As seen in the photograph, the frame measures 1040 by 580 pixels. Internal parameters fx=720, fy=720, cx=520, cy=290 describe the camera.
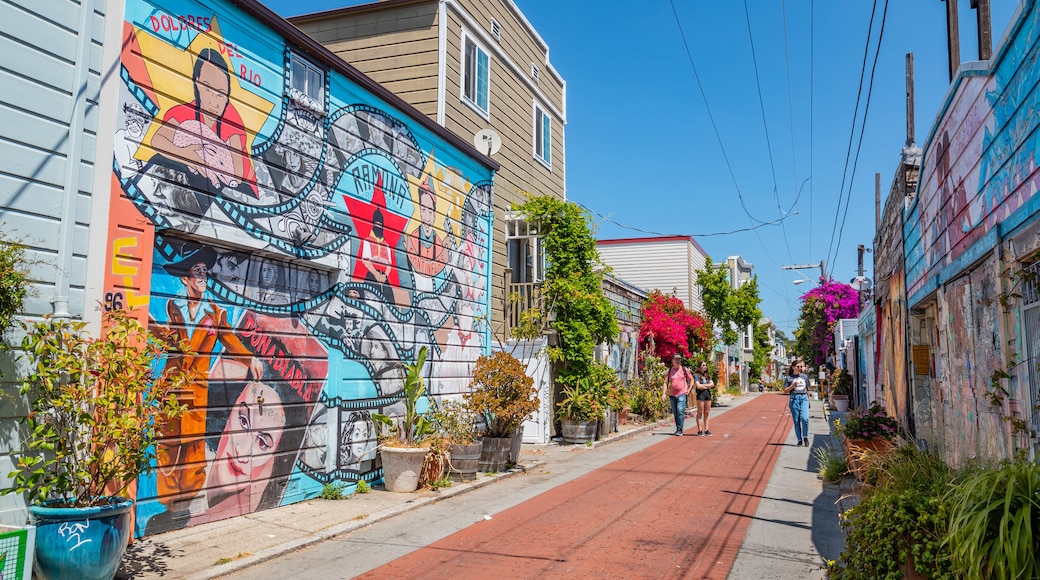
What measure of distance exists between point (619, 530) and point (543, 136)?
531 inches

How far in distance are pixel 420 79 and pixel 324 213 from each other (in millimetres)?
6261

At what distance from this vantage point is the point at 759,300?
34406mm

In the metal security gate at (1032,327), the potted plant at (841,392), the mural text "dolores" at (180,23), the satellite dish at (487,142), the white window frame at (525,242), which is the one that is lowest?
the potted plant at (841,392)

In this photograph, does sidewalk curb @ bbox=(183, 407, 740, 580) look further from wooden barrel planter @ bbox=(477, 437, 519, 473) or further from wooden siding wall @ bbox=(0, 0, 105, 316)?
wooden siding wall @ bbox=(0, 0, 105, 316)

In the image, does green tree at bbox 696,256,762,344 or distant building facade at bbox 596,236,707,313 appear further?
distant building facade at bbox 596,236,707,313

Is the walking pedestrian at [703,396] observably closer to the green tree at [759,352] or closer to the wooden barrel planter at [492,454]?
the wooden barrel planter at [492,454]

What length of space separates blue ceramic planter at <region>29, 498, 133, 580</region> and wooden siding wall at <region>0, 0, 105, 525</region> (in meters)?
0.76

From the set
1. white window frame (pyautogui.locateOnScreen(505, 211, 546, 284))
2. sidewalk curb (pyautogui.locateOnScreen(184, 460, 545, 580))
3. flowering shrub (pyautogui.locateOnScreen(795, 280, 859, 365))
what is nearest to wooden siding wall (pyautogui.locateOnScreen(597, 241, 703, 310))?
flowering shrub (pyautogui.locateOnScreen(795, 280, 859, 365))

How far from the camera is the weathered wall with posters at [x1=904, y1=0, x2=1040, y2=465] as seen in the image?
209 inches

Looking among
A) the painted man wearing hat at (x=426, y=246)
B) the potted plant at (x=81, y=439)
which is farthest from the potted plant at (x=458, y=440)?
the potted plant at (x=81, y=439)

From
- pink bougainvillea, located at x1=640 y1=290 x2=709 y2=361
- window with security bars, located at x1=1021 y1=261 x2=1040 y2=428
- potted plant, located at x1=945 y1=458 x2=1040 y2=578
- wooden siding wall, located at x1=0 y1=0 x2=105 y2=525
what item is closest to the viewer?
potted plant, located at x1=945 y1=458 x2=1040 y2=578

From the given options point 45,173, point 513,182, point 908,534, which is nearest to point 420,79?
point 513,182

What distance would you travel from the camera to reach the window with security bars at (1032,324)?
516 cm

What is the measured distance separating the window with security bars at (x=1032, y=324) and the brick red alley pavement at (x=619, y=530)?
2758mm
